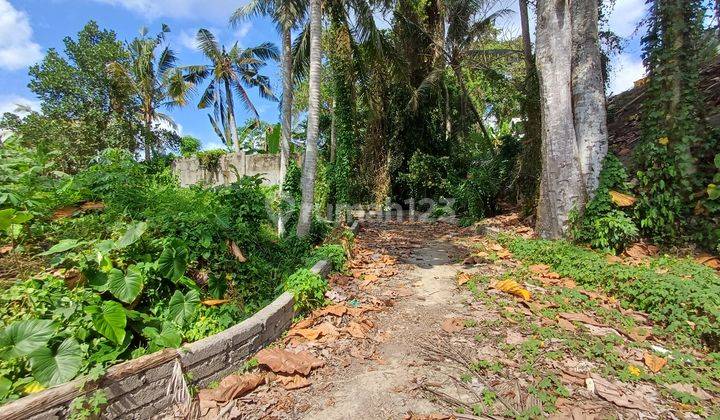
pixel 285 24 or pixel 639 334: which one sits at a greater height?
pixel 285 24

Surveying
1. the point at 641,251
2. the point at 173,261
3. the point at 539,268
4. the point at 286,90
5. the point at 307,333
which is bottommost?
the point at 307,333

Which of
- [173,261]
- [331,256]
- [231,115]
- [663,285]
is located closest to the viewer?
[173,261]

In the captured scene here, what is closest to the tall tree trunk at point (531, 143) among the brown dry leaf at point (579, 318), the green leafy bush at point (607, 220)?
the green leafy bush at point (607, 220)

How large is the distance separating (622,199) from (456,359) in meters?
4.60

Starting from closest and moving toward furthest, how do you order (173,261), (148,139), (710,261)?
(173,261)
(710,261)
(148,139)

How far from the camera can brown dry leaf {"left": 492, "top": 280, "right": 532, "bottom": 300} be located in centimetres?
460

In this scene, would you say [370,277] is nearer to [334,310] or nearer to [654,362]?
[334,310]

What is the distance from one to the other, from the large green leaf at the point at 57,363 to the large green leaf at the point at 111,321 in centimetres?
20

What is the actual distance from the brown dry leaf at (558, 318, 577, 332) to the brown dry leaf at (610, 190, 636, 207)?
3078 millimetres

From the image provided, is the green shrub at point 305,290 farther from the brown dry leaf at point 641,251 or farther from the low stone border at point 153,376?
the brown dry leaf at point 641,251

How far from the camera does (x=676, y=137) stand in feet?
18.1

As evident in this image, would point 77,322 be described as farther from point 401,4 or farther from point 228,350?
point 401,4

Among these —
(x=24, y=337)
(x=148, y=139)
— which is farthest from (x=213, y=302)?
(x=148, y=139)

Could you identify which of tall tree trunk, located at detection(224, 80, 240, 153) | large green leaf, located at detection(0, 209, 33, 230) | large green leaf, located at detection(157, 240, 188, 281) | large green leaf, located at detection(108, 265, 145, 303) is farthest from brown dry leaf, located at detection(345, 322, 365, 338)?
tall tree trunk, located at detection(224, 80, 240, 153)
